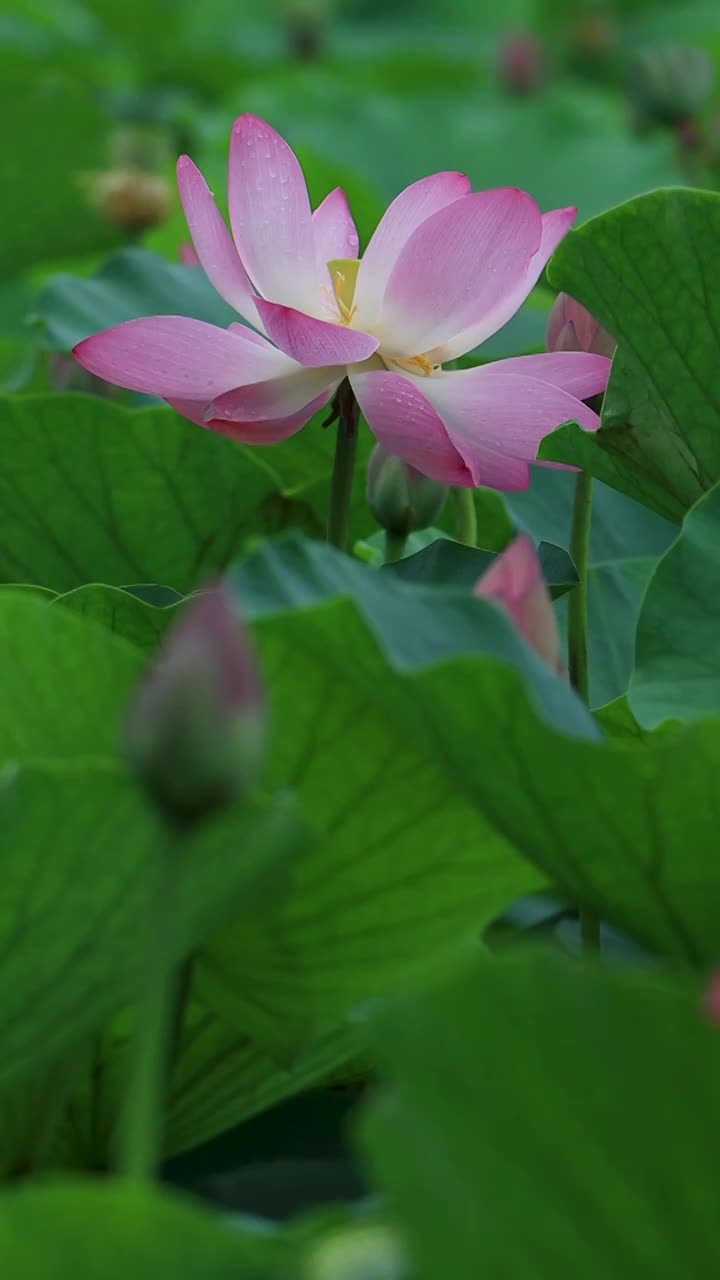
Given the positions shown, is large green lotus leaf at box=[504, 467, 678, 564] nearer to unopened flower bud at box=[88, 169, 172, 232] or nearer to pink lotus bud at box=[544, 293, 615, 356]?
pink lotus bud at box=[544, 293, 615, 356]

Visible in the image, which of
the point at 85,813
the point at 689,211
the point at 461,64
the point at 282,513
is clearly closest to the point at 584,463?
the point at 689,211

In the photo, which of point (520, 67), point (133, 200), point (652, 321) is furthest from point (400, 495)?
point (520, 67)

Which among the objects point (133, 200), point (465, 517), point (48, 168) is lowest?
point (48, 168)

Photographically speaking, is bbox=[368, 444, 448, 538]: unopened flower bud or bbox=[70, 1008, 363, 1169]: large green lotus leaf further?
bbox=[368, 444, 448, 538]: unopened flower bud

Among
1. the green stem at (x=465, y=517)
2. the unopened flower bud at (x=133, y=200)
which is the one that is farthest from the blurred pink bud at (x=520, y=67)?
the green stem at (x=465, y=517)

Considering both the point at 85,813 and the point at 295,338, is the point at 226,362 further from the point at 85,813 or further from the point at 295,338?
the point at 85,813

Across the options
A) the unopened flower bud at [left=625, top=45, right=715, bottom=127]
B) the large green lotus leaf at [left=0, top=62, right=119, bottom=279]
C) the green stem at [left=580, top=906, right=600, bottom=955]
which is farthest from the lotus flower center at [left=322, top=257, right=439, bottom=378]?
the large green lotus leaf at [left=0, top=62, right=119, bottom=279]

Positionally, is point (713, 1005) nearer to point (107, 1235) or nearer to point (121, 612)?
point (107, 1235)
